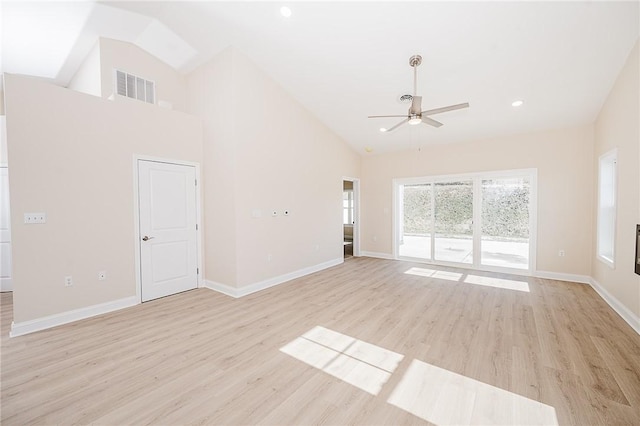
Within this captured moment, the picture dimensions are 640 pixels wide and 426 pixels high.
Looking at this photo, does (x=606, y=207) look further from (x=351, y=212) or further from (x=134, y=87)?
(x=134, y=87)

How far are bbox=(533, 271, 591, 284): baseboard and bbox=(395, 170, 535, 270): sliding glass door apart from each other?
0.19 m

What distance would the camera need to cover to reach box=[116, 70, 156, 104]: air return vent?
4.29 metres

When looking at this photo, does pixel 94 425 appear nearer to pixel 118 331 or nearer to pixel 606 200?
pixel 118 331

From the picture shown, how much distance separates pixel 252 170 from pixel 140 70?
2.58 m

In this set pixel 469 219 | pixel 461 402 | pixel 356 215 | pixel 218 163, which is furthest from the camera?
pixel 356 215

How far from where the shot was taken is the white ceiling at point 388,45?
9.82ft

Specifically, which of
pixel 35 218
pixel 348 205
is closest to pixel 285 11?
pixel 35 218

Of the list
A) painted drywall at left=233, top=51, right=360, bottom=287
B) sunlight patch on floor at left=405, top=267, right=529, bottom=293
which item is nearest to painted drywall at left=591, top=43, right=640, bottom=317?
sunlight patch on floor at left=405, top=267, right=529, bottom=293

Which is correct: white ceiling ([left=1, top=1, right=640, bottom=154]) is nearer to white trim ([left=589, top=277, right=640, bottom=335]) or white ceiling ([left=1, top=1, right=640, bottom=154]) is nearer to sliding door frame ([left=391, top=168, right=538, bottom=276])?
sliding door frame ([left=391, top=168, right=538, bottom=276])

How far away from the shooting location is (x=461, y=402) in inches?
76.0

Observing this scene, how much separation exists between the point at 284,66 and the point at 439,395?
4.69 m

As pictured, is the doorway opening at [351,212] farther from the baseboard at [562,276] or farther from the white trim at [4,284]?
the white trim at [4,284]

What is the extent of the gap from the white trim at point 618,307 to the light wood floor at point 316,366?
9cm

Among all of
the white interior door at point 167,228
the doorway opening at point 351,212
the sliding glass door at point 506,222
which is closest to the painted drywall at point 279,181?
the white interior door at point 167,228
